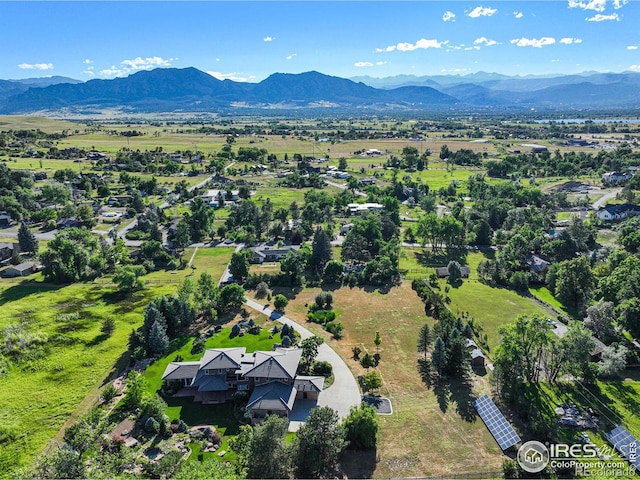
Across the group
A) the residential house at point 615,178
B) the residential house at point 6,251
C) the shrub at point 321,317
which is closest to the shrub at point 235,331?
the shrub at point 321,317

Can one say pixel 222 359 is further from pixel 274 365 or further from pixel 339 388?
pixel 339 388

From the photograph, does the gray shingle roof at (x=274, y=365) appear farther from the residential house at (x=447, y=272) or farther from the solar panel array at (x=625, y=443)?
the residential house at (x=447, y=272)

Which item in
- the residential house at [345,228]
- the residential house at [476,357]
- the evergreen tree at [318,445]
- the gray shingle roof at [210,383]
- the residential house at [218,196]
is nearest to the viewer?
the evergreen tree at [318,445]

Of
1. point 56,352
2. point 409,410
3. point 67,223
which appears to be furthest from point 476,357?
point 67,223

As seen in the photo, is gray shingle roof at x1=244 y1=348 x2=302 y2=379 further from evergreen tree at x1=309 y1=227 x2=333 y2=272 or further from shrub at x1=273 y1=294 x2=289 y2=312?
evergreen tree at x1=309 y1=227 x2=333 y2=272

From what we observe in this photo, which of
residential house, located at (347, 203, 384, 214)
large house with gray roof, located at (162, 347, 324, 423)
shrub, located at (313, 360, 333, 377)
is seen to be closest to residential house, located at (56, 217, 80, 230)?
residential house, located at (347, 203, 384, 214)
